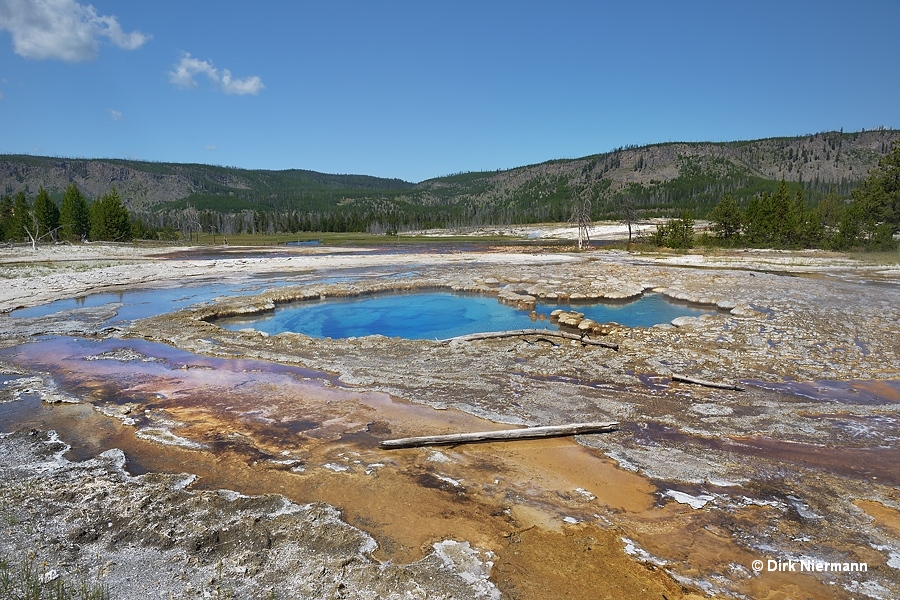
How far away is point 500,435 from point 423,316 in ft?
49.0

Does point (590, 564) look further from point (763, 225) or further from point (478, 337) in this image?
point (763, 225)

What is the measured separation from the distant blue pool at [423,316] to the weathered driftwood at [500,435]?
9.88m

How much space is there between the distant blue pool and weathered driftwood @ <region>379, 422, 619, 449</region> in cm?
988

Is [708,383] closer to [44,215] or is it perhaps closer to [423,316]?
[423,316]

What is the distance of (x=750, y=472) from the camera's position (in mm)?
7367

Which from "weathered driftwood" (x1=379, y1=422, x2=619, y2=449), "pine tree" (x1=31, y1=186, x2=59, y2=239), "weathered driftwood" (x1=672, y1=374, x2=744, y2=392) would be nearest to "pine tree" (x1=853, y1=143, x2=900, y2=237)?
"weathered driftwood" (x1=672, y1=374, x2=744, y2=392)

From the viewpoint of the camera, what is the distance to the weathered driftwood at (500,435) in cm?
830

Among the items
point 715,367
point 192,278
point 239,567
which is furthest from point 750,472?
point 192,278

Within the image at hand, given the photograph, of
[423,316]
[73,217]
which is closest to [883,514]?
[423,316]

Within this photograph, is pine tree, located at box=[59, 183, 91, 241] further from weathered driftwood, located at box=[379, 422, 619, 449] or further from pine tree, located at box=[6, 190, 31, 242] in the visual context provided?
weathered driftwood, located at box=[379, 422, 619, 449]

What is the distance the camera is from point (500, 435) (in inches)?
334

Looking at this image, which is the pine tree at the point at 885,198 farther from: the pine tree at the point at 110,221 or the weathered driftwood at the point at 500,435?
the pine tree at the point at 110,221

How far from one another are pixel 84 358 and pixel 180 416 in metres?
6.78

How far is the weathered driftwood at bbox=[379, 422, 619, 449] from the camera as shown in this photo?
830 centimetres
